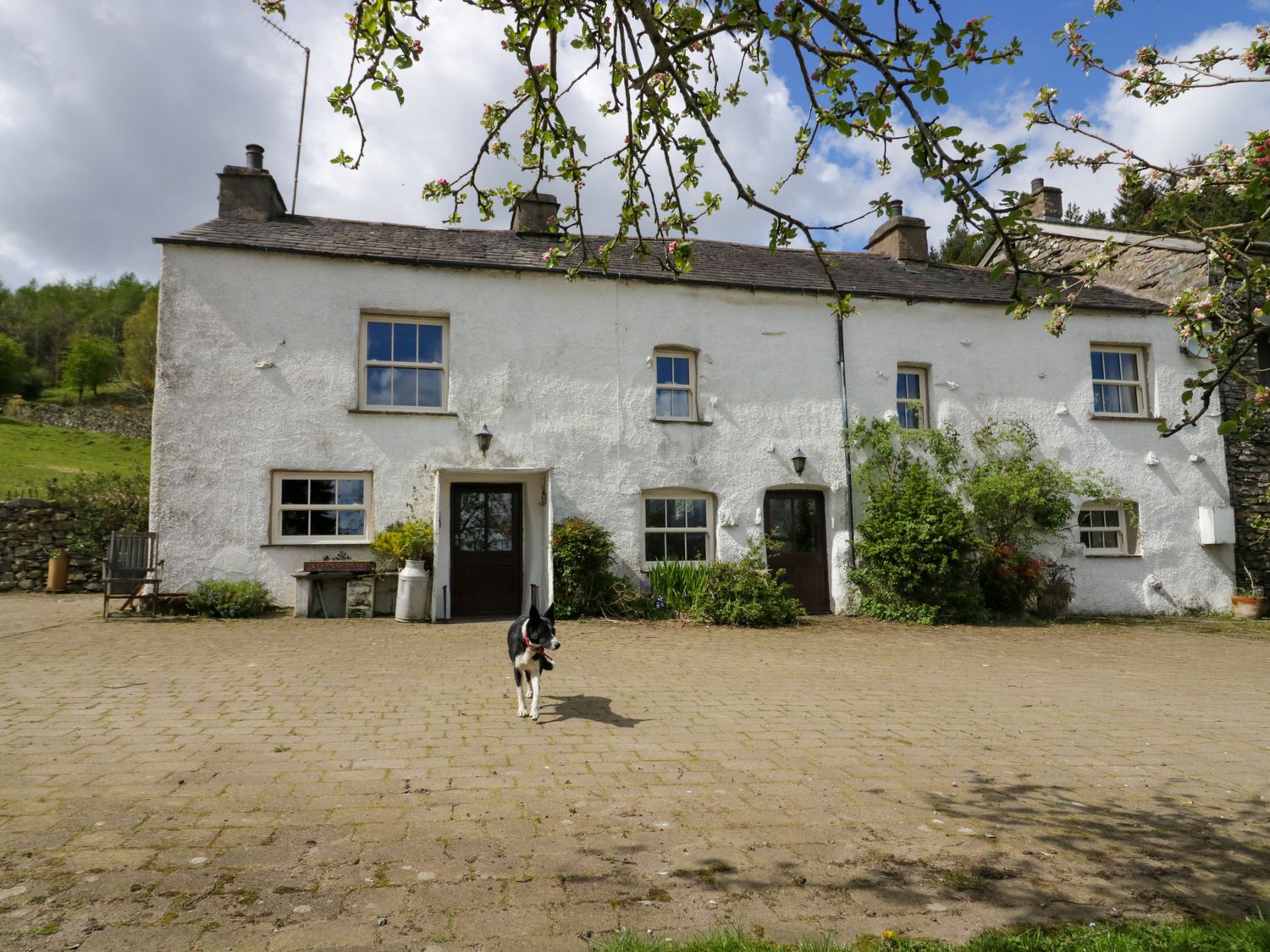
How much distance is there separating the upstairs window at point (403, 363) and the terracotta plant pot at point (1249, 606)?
52.8 feet

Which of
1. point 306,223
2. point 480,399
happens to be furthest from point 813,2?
point 306,223

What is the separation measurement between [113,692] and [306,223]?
1046 centimetres

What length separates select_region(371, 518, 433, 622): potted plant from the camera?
40.2ft

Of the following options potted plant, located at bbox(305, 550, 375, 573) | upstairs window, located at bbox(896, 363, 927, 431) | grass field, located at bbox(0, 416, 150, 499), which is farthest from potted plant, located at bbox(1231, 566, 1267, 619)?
grass field, located at bbox(0, 416, 150, 499)

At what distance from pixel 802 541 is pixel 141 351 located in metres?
50.0

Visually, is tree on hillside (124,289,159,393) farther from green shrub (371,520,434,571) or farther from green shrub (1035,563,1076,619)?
green shrub (1035,563,1076,619)

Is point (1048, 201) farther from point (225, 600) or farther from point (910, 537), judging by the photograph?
point (225, 600)

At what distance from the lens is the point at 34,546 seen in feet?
54.4

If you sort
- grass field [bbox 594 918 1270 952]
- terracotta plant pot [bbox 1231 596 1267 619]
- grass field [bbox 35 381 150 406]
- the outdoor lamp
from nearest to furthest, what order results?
grass field [bbox 594 918 1270 952] → the outdoor lamp → terracotta plant pot [bbox 1231 596 1267 619] → grass field [bbox 35 381 150 406]

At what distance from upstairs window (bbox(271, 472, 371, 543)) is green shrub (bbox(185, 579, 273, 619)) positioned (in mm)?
957

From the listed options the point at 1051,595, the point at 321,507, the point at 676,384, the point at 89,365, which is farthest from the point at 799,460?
the point at 89,365

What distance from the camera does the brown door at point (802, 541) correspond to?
14.8 m

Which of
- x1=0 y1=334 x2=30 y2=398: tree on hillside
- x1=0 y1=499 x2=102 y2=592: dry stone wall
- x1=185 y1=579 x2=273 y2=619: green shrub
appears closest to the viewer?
x1=185 y1=579 x2=273 y2=619: green shrub

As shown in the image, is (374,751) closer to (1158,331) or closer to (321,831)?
(321,831)
